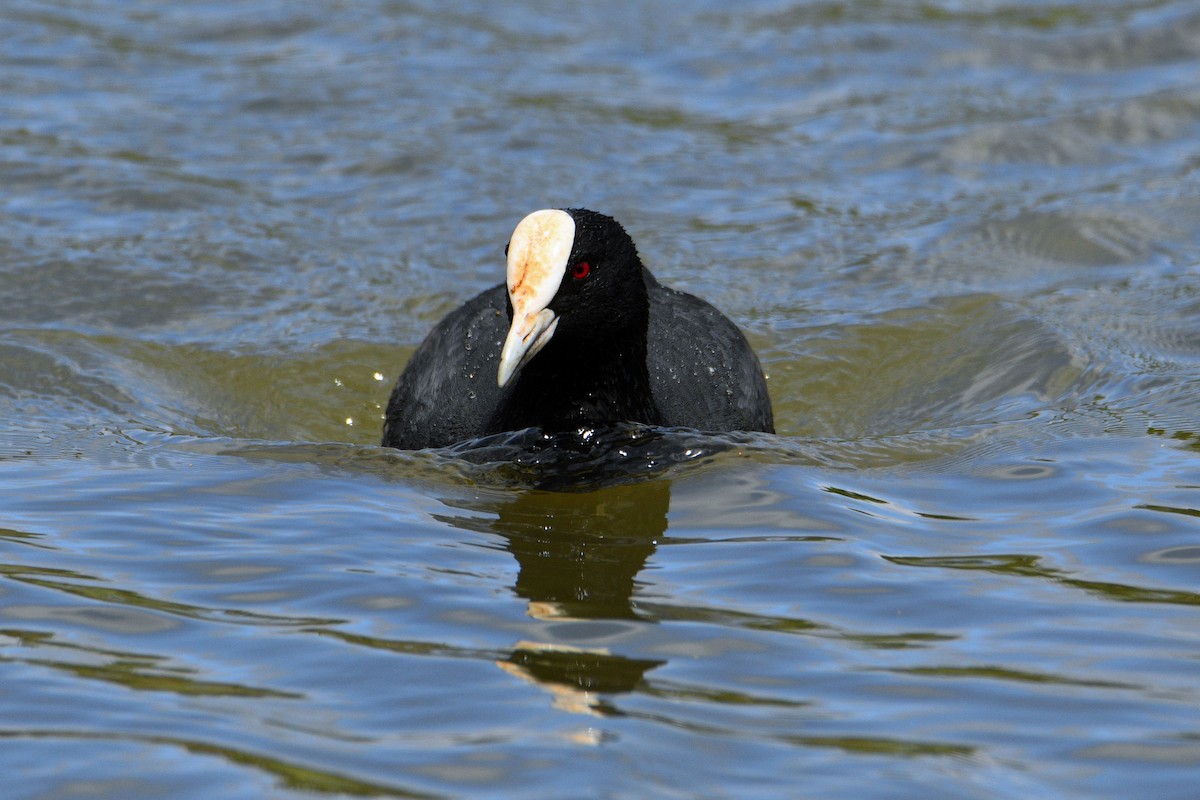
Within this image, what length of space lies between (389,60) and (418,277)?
2.93 meters

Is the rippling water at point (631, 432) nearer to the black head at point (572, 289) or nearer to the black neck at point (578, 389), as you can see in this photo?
the black neck at point (578, 389)

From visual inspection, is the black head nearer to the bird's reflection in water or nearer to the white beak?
the white beak

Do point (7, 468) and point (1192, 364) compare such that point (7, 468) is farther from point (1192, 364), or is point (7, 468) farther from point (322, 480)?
point (1192, 364)

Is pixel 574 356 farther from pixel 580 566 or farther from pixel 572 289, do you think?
pixel 580 566

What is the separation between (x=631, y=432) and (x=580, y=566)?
107cm

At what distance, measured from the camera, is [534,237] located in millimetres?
5043

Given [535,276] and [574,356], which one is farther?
[574,356]

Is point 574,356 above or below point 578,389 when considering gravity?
above

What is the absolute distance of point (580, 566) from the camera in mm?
4328

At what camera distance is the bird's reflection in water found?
3555 millimetres

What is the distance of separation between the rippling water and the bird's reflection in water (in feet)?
0.06

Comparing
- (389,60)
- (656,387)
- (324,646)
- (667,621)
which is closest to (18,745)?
(324,646)

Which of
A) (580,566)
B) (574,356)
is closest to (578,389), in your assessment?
(574,356)

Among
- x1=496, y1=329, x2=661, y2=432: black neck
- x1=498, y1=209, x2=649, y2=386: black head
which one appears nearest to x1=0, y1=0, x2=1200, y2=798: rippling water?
x1=496, y1=329, x2=661, y2=432: black neck
